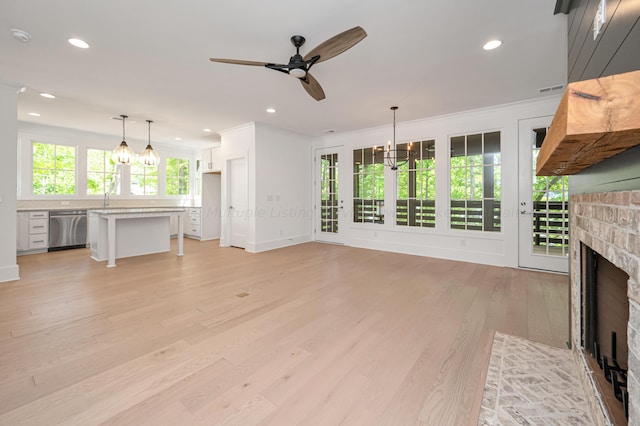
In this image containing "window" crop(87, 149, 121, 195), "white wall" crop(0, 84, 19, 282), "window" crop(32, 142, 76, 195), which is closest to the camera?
"white wall" crop(0, 84, 19, 282)

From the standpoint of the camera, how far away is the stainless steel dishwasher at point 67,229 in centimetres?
571

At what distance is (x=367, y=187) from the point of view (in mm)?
6094

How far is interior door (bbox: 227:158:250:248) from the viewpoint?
6.02 meters

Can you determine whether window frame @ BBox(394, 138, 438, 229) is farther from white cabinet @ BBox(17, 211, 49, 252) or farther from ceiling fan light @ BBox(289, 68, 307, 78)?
white cabinet @ BBox(17, 211, 49, 252)

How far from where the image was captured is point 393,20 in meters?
2.35

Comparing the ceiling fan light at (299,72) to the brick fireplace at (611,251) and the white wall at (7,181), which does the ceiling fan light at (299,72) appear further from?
the white wall at (7,181)

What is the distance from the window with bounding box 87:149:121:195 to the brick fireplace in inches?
333

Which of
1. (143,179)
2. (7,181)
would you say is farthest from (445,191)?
(143,179)

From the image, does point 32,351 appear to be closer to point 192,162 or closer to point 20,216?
point 20,216

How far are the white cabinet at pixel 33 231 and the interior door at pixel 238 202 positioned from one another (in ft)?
11.8

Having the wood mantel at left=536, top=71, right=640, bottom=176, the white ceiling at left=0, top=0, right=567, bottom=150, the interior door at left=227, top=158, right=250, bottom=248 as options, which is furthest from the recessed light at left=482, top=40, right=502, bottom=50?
the interior door at left=227, top=158, right=250, bottom=248

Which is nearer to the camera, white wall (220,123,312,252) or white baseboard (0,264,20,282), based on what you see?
white baseboard (0,264,20,282)

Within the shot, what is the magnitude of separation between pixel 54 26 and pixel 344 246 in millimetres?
5396

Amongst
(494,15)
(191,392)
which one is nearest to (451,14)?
(494,15)
